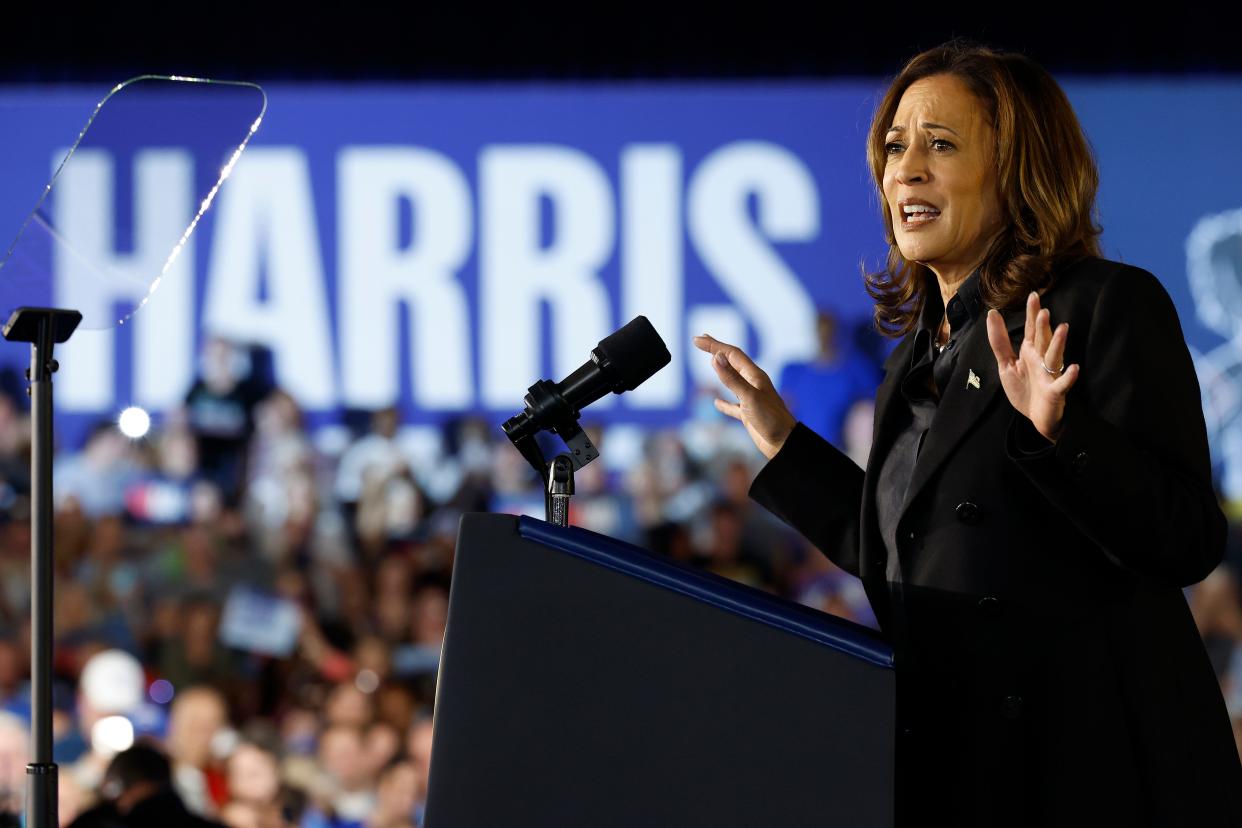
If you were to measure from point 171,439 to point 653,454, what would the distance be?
1.71 meters

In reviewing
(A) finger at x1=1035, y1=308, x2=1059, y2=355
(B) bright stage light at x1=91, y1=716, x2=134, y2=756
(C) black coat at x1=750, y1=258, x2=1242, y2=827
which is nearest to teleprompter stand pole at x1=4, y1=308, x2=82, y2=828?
(C) black coat at x1=750, y1=258, x2=1242, y2=827

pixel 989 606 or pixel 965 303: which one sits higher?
pixel 965 303

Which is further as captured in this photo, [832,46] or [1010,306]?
[832,46]

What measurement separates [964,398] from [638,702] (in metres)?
0.43

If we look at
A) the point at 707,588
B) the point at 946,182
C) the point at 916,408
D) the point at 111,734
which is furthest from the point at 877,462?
the point at 111,734

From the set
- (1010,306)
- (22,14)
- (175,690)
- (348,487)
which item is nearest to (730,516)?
(348,487)

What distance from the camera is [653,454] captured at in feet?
16.0

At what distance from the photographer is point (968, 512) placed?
117 centimetres

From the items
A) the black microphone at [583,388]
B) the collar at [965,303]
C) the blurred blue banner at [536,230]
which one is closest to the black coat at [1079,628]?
the collar at [965,303]

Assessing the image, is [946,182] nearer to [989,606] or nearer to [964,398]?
[964,398]

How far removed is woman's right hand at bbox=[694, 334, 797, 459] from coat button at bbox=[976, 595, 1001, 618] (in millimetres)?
350

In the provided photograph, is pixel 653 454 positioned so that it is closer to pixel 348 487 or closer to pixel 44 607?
pixel 348 487

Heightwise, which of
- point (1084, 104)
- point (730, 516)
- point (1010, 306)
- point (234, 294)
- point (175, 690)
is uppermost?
point (1084, 104)

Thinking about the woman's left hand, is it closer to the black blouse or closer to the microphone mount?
the black blouse
